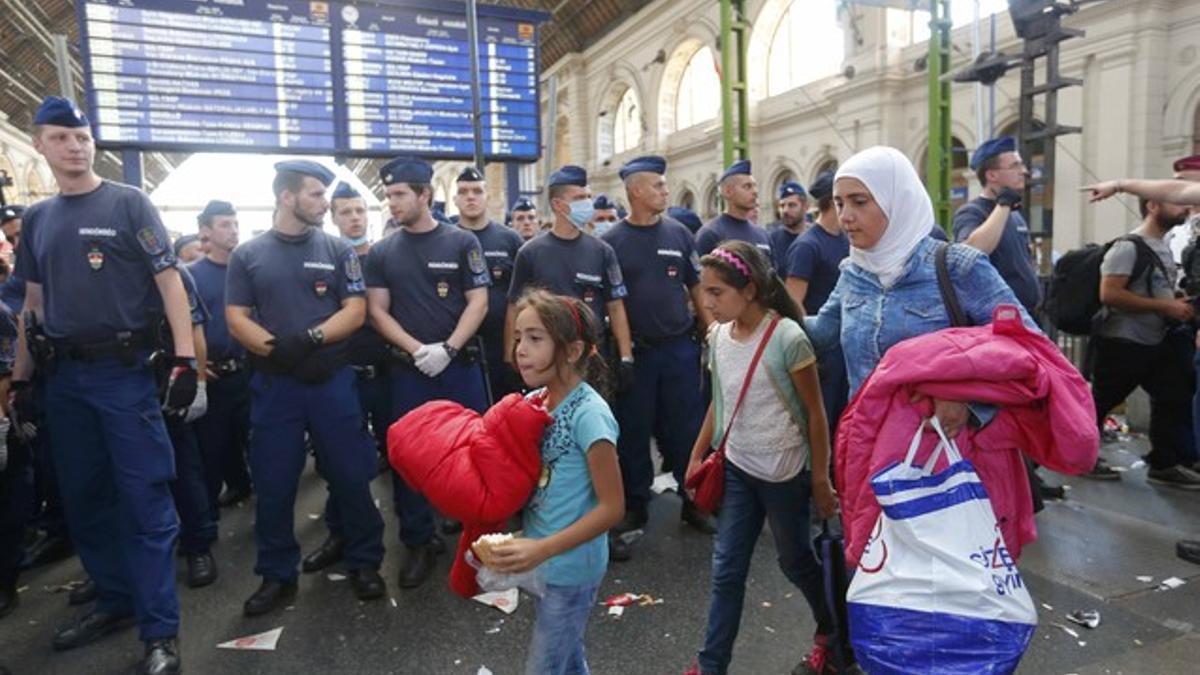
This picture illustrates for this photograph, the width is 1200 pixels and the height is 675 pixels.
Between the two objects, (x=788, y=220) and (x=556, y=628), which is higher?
(x=788, y=220)

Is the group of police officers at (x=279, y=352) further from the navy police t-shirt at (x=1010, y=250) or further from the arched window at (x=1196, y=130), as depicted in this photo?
the arched window at (x=1196, y=130)

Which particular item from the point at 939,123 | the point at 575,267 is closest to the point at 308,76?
the point at 575,267

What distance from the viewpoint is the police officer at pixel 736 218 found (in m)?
4.72

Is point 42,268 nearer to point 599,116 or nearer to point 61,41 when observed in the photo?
point 61,41

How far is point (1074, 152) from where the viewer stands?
39.5 feet

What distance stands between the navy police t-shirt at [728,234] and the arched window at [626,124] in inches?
736

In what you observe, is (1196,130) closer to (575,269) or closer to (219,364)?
(575,269)

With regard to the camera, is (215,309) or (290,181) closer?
(290,181)

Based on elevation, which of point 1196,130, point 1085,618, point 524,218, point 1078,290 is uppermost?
point 1196,130

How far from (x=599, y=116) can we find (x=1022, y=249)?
21298mm

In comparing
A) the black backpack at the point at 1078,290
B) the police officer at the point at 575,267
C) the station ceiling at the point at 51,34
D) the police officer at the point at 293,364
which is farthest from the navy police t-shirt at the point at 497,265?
the station ceiling at the point at 51,34

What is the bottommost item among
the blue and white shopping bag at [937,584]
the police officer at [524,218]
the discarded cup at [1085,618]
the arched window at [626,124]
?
the discarded cup at [1085,618]

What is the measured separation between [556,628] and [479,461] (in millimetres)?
495

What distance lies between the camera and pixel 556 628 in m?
1.92
